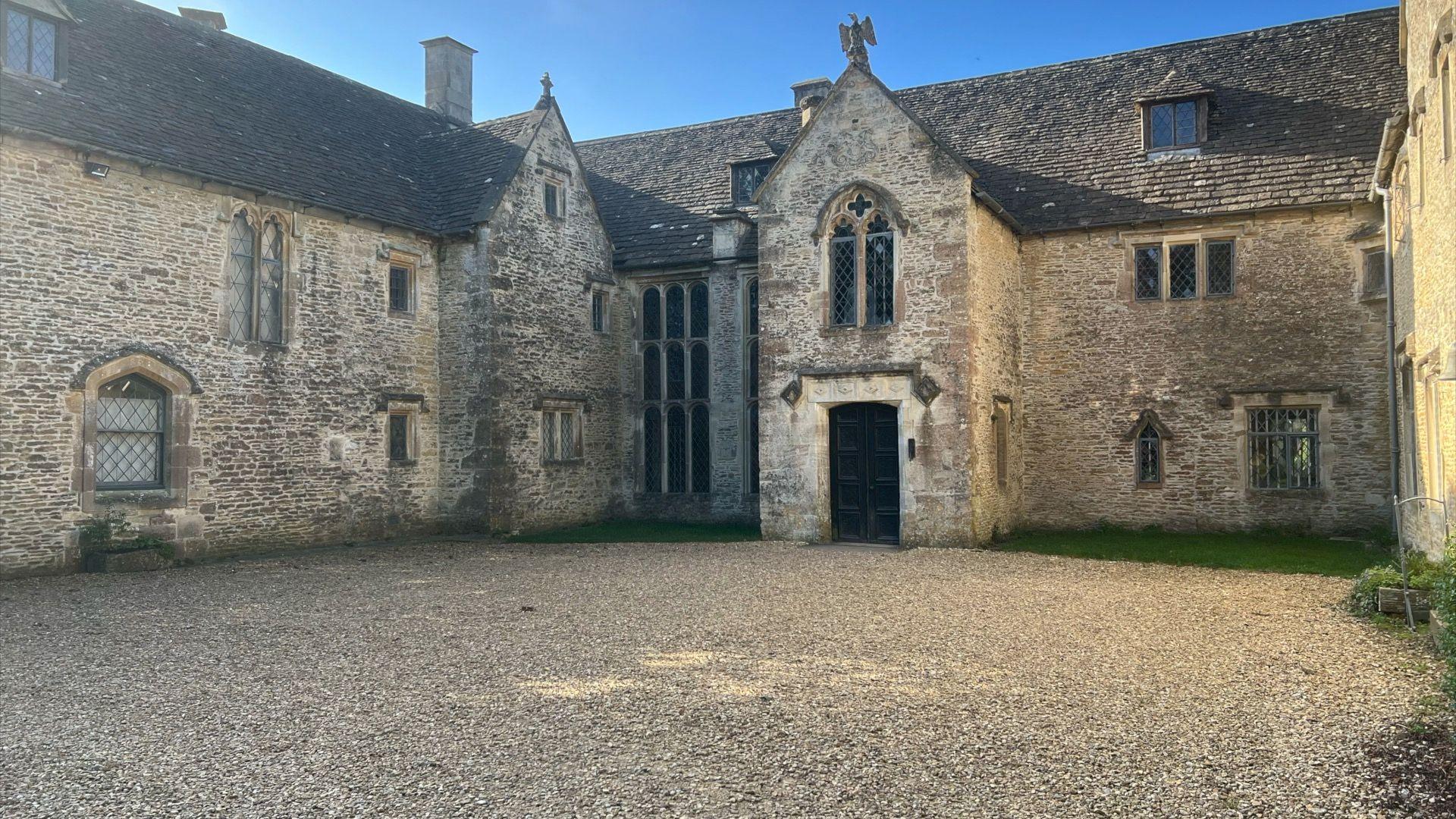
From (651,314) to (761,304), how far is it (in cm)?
495

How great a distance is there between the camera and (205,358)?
52.3 ft

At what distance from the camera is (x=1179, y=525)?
18.7m

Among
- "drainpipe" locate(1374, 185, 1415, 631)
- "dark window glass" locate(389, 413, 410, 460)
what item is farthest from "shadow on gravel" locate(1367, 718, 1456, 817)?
"dark window glass" locate(389, 413, 410, 460)

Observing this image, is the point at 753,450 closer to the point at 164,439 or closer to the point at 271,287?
the point at 271,287

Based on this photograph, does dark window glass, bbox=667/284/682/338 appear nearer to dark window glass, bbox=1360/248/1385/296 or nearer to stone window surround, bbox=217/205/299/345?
stone window surround, bbox=217/205/299/345

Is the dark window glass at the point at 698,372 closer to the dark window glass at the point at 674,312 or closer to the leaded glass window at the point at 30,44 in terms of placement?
the dark window glass at the point at 674,312

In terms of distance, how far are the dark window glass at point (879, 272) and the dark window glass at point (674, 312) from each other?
19.3ft

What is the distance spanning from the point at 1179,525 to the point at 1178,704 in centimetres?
1250

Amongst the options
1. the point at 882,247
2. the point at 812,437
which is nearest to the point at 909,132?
the point at 882,247

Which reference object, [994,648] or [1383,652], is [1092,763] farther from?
[1383,652]

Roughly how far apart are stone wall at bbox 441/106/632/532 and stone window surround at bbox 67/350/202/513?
5.02 meters

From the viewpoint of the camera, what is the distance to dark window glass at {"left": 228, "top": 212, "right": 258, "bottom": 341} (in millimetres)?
16438

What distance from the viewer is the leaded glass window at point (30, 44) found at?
14.8 m

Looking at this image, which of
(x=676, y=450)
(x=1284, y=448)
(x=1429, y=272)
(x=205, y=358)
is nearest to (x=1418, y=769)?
(x=1429, y=272)
